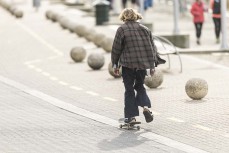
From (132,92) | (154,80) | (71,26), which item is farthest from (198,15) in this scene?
(132,92)

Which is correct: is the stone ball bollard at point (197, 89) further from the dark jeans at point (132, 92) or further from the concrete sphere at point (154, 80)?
the dark jeans at point (132, 92)

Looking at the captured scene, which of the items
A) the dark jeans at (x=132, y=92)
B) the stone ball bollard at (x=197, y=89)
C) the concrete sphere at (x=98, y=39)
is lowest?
the concrete sphere at (x=98, y=39)

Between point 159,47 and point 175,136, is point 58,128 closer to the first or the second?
point 175,136

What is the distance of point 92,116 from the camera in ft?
49.0

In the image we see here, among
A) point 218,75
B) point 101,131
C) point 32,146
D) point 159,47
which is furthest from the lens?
point 159,47

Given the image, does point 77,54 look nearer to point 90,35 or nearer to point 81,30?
point 90,35

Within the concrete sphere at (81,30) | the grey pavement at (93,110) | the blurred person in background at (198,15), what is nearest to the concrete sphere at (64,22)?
the concrete sphere at (81,30)

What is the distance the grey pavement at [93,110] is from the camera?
40.6 ft

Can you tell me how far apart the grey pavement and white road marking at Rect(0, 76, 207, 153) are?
0.04 metres

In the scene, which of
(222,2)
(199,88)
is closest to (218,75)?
(199,88)

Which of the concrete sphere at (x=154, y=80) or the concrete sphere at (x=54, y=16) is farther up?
the concrete sphere at (x=154, y=80)

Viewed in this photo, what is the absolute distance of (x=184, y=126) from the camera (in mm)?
13750

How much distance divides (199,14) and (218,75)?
9667mm

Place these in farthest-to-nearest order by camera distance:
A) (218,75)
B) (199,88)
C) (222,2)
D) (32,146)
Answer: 1. (222,2)
2. (218,75)
3. (199,88)
4. (32,146)
